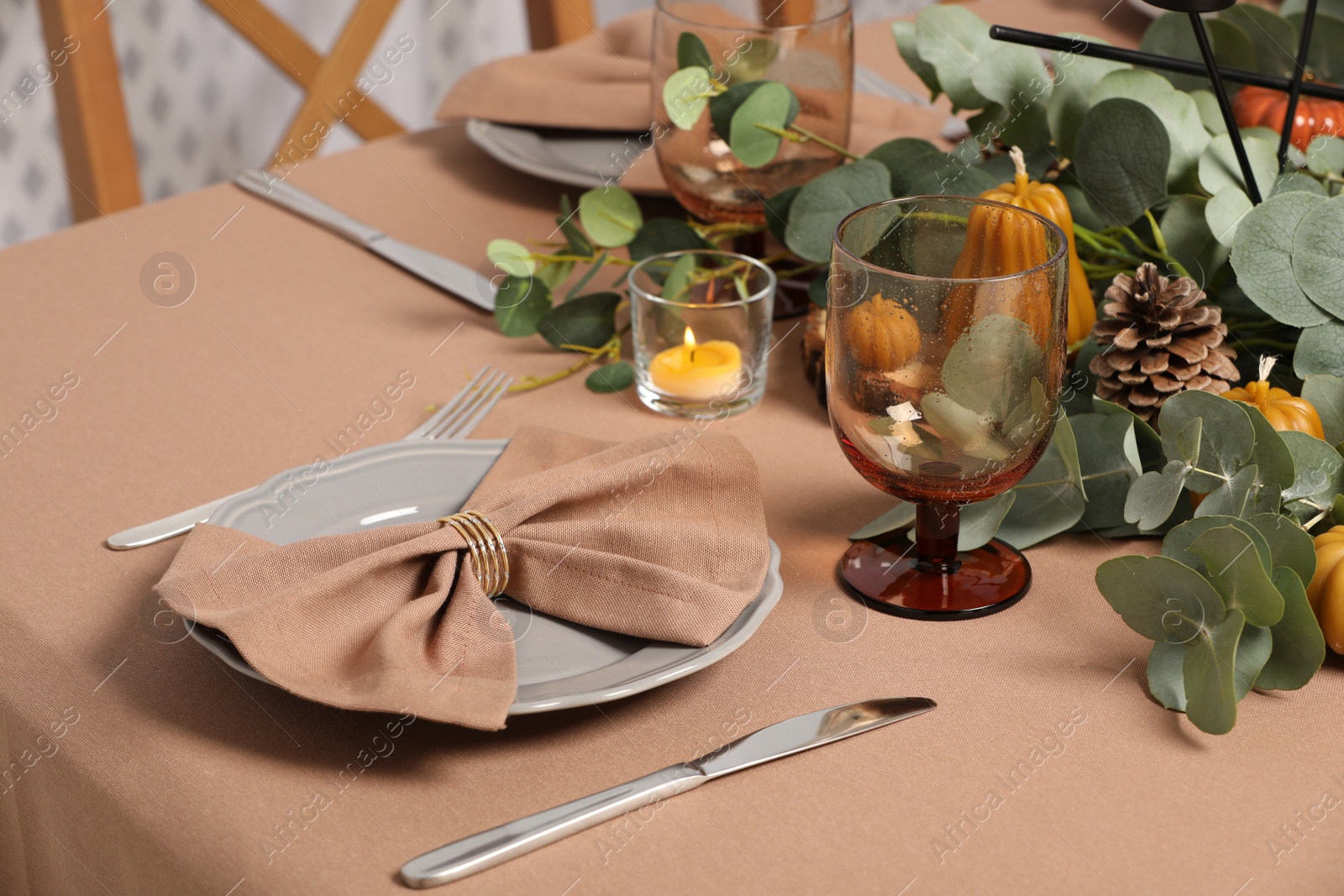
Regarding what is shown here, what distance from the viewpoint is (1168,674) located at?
52cm

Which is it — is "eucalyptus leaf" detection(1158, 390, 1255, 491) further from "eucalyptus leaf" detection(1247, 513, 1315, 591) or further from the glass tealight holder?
the glass tealight holder

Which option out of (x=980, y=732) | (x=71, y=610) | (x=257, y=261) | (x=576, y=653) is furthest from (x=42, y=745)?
(x=257, y=261)

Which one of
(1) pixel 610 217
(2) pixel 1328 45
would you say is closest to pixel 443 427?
(1) pixel 610 217

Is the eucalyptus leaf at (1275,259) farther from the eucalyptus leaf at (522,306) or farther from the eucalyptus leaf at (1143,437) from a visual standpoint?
the eucalyptus leaf at (522,306)

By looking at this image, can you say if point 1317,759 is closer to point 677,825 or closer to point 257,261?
point 677,825

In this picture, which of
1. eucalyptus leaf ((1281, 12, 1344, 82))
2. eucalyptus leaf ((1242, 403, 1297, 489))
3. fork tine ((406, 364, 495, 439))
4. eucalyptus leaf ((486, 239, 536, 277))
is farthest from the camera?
eucalyptus leaf ((1281, 12, 1344, 82))

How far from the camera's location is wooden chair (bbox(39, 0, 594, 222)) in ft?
5.06

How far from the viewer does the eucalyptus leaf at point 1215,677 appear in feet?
1.62

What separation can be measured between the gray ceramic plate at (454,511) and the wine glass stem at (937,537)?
0.08m

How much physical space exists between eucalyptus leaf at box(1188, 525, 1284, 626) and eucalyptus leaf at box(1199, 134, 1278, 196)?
0.97 feet

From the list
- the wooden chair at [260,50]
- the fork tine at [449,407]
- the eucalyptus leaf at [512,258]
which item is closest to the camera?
the fork tine at [449,407]

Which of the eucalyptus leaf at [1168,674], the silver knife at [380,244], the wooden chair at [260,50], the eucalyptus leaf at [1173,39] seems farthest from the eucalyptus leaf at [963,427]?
the wooden chair at [260,50]

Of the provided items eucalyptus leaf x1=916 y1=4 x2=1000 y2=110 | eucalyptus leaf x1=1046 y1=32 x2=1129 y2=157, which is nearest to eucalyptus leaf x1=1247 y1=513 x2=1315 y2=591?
eucalyptus leaf x1=1046 y1=32 x2=1129 y2=157

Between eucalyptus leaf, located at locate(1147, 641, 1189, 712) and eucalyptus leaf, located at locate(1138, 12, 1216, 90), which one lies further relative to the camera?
eucalyptus leaf, located at locate(1138, 12, 1216, 90)
